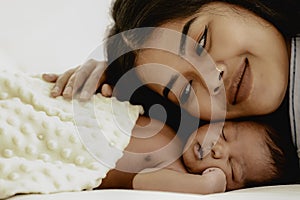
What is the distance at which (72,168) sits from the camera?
801 mm

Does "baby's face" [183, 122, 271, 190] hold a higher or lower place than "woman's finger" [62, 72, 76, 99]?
lower

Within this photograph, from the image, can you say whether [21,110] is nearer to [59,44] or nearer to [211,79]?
[211,79]

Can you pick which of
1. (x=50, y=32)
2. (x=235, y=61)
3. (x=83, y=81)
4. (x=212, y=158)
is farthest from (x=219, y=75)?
(x=50, y=32)

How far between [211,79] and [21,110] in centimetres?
33

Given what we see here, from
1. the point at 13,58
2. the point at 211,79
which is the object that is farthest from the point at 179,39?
the point at 13,58

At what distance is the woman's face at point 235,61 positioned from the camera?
1.00m

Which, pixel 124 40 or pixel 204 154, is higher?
pixel 124 40

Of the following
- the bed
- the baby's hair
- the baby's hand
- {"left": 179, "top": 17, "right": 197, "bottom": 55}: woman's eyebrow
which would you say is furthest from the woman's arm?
the bed

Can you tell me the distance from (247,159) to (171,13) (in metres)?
0.30

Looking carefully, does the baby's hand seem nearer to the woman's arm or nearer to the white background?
the woman's arm

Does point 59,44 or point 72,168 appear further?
point 59,44

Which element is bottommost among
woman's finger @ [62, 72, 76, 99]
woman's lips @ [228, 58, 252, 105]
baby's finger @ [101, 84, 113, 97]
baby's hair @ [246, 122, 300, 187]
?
baby's hair @ [246, 122, 300, 187]

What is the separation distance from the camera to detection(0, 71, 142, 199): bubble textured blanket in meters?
0.75

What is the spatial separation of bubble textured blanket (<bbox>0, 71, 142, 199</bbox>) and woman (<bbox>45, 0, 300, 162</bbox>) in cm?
7
